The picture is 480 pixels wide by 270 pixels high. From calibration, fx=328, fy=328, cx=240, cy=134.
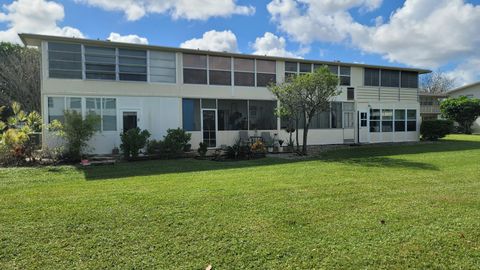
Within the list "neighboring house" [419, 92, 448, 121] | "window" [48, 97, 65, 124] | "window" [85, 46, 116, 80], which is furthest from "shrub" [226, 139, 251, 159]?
"neighboring house" [419, 92, 448, 121]

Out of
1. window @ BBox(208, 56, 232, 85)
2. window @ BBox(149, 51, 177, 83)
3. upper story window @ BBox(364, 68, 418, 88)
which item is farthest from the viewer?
upper story window @ BBox(364, 68, 418, 88)

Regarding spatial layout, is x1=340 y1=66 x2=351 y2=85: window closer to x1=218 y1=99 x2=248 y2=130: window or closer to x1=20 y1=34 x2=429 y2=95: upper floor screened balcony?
x1=20 y1=34 x2=429 y2=95: upper floor screened balcony

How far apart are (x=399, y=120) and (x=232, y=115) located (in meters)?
11.5

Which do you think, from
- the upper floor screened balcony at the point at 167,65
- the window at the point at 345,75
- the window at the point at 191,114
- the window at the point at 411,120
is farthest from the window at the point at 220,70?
the window at the point at 411,120

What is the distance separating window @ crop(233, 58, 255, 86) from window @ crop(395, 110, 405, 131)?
10.3m

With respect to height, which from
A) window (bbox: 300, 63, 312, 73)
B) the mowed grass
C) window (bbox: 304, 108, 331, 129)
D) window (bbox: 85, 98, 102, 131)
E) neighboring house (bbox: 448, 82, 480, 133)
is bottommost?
the mowed grass

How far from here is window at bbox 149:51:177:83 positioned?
14.9 meters

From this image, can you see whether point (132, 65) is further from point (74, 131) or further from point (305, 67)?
point (305, 67)

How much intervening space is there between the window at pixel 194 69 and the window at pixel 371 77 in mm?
10051

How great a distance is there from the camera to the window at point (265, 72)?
1712cm

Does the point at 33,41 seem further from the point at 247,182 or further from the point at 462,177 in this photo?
the point at 462,177

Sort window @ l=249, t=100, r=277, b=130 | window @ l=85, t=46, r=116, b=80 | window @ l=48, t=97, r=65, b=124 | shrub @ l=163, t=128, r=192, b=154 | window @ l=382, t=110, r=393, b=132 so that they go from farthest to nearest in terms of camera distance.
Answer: window @ l=382, t=110, r=393, b=132 < window @ l=249, t=100, r=277, b=130 < window @ l=85, t=46, r=116, b=80 < window @ l=48, t=97, r=65, b=124 < shrub @ l=163, t=128, r=192, b=154

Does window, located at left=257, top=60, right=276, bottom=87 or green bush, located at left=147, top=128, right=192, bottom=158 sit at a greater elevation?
window, located at left=257, top=60, right=276, bottom=87

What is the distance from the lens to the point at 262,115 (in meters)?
17.3
